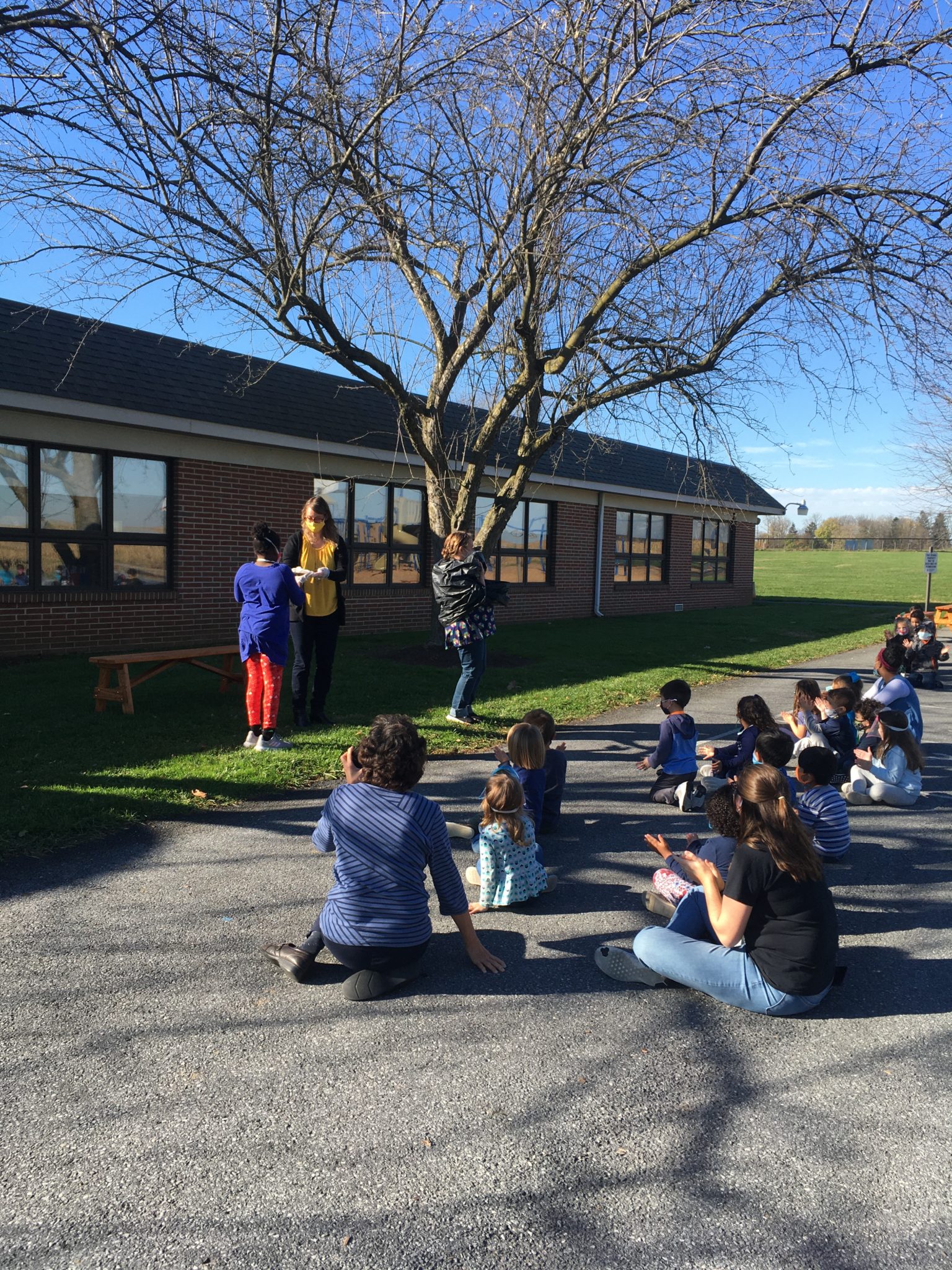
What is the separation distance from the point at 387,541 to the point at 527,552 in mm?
4320

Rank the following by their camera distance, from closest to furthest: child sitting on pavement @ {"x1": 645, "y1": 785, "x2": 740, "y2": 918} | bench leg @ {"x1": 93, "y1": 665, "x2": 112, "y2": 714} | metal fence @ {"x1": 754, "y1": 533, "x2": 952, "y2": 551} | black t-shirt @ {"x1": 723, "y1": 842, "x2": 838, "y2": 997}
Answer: black t-shirt @ {"x1": 723, "y1": 842, "x2": 838, "y2": 997}
child sitting on pavement @ {"x1": 645, "y1": 785, "x2": 740, "y2": 918}
bench leg @ {"x1": 93, "y1": 665, "x2": 112, "y2": 714}
metal fence @ {"x1": 754, "y1": 533, "x2": 952, "y2": 551}

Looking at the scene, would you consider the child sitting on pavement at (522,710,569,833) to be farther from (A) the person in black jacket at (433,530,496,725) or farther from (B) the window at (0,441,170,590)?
(B) the window at (0,441,170,590)

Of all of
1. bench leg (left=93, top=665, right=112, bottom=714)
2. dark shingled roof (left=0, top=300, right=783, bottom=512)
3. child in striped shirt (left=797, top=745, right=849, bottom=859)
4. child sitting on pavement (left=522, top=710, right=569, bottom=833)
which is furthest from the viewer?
dark shingled roof (left=0, top=300, right=783, bottom=512)

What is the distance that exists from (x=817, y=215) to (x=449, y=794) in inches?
274

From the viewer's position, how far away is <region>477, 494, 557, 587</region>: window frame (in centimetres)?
1861

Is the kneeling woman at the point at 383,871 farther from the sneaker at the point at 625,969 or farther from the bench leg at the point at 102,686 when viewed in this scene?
the bench leg at the point at 102,686

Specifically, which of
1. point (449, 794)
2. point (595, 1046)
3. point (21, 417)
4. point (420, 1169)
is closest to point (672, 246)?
point (449, 794)

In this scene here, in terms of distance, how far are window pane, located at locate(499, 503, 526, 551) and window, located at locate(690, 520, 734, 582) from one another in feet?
24.5

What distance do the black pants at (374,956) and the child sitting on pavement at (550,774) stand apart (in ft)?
6.37

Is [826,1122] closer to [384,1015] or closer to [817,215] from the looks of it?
[384,1015]

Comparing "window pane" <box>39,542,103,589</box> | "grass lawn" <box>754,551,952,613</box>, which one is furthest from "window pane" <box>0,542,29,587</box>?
"grass lawn" <box>754,551,952,613</box>

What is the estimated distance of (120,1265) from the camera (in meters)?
2.17

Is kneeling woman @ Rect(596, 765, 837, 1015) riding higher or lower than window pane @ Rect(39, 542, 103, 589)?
lower

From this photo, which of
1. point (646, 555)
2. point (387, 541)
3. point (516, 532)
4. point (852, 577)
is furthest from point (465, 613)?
point (852, 577)
